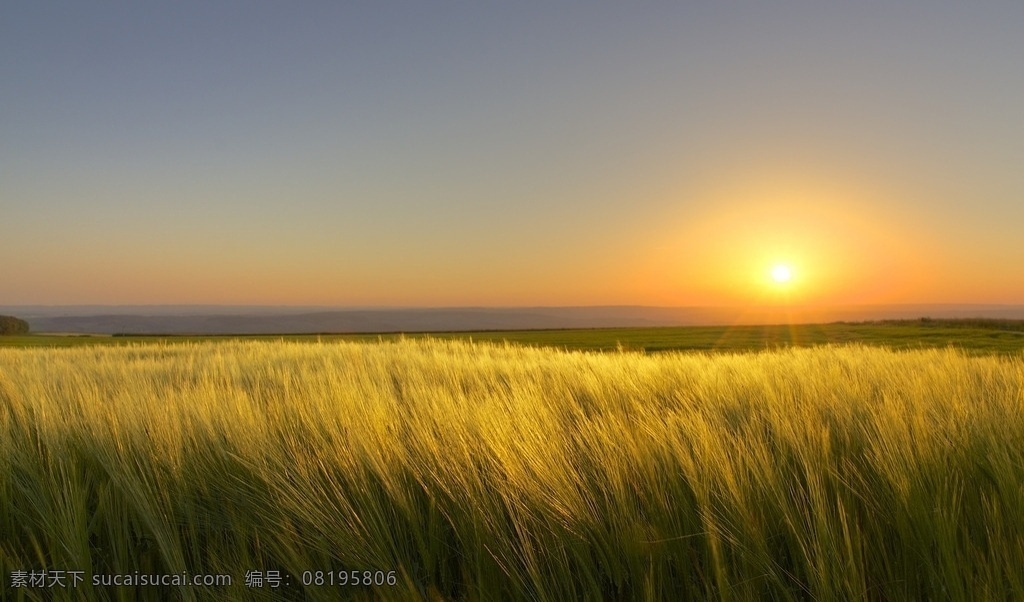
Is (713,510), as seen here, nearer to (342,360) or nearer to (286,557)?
(286,557)

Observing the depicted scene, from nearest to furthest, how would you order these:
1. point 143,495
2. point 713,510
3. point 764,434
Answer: point 713,510 → point 143,495 → point 764,434

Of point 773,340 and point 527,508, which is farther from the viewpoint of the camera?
point 773,340

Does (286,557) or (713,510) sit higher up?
(713,510)

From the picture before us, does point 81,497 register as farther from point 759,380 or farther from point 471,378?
point 759,380

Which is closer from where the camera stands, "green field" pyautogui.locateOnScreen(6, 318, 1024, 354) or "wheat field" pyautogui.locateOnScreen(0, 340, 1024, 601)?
"wheat field" pyautogui.locateOnScreen(0, 340, 1024, 601)

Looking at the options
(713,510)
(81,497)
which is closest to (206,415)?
(81,497)

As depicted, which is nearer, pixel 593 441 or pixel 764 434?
pixel 593 441

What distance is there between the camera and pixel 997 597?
124 cm

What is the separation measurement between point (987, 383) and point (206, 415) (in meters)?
4.67

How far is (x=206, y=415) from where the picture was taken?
7.93ft

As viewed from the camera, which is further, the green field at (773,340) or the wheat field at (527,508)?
the green field at (773,340)

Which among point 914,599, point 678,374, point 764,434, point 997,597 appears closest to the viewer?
point 997,597

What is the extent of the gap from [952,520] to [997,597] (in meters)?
0.21

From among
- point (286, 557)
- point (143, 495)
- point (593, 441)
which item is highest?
point (593, 441)
